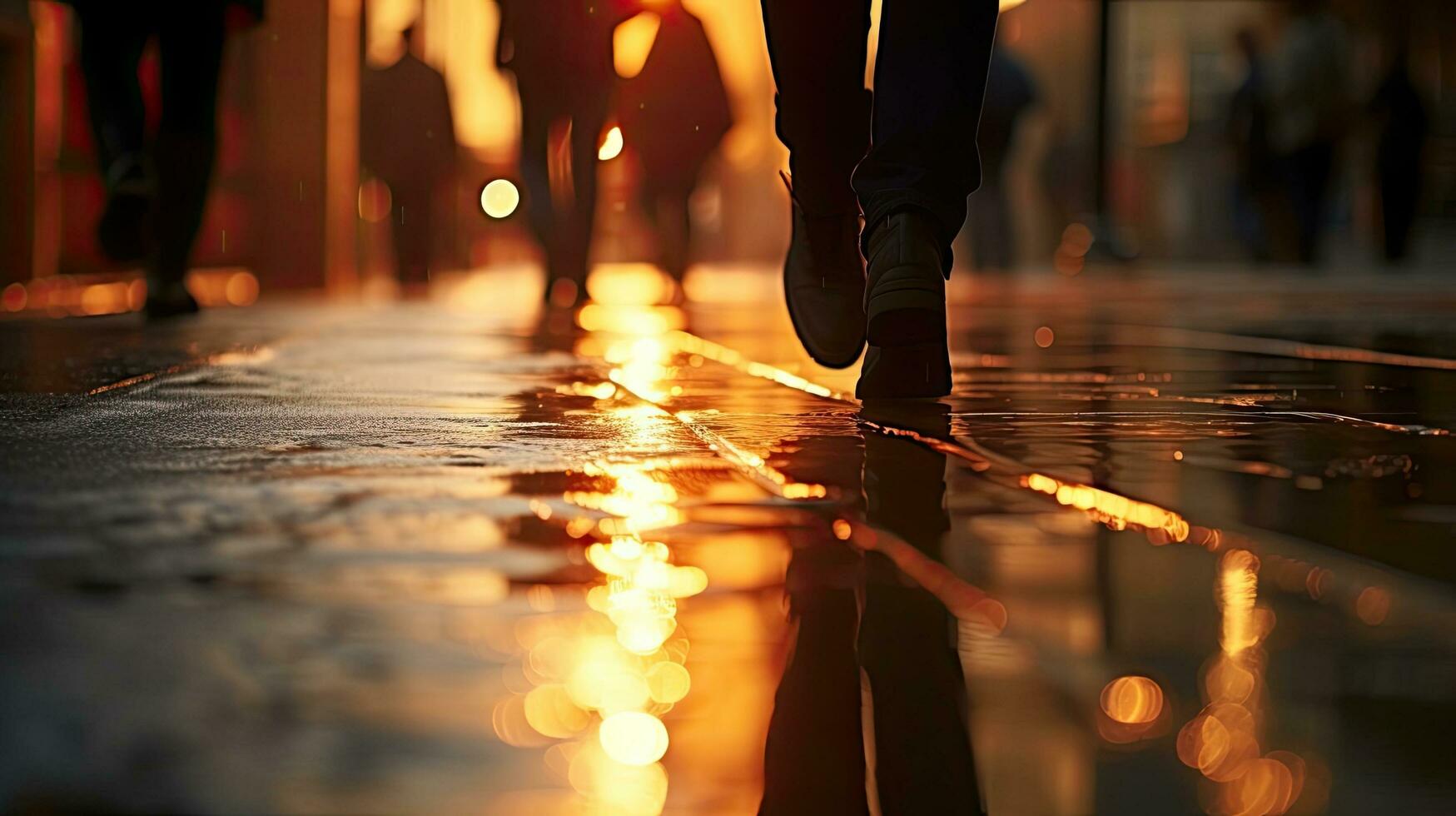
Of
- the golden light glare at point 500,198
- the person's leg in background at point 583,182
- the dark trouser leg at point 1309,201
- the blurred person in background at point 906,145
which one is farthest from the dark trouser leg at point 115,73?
the golden light glare at point 500,198

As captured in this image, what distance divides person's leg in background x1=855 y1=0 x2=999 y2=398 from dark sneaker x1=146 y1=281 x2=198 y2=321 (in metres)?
2.87

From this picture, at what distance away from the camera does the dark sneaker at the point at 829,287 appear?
2979 millimetres

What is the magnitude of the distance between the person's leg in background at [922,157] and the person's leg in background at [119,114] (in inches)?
114

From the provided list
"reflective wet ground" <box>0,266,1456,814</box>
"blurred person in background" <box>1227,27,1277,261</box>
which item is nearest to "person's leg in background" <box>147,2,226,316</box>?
"reflective wet ground" <box>0,266,1456,814</box>

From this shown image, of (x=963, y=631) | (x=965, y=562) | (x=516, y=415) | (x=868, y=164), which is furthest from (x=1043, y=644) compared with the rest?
(x=868, y=164)

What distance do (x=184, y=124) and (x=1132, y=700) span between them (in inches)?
186

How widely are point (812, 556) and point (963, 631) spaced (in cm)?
24

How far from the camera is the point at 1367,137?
18.0 meters

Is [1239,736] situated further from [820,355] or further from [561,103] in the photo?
[561,103]

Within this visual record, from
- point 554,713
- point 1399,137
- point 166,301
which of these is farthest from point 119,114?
point 1399,137

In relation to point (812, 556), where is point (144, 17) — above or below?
above

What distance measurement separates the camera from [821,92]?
9.73ft

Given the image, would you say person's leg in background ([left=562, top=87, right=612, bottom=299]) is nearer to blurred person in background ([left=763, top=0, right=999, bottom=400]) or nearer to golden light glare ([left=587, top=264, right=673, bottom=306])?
golden light glare ([left=587, top=264, right=673, bottom=306])

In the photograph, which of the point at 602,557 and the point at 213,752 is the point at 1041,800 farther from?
the point at 602,557
